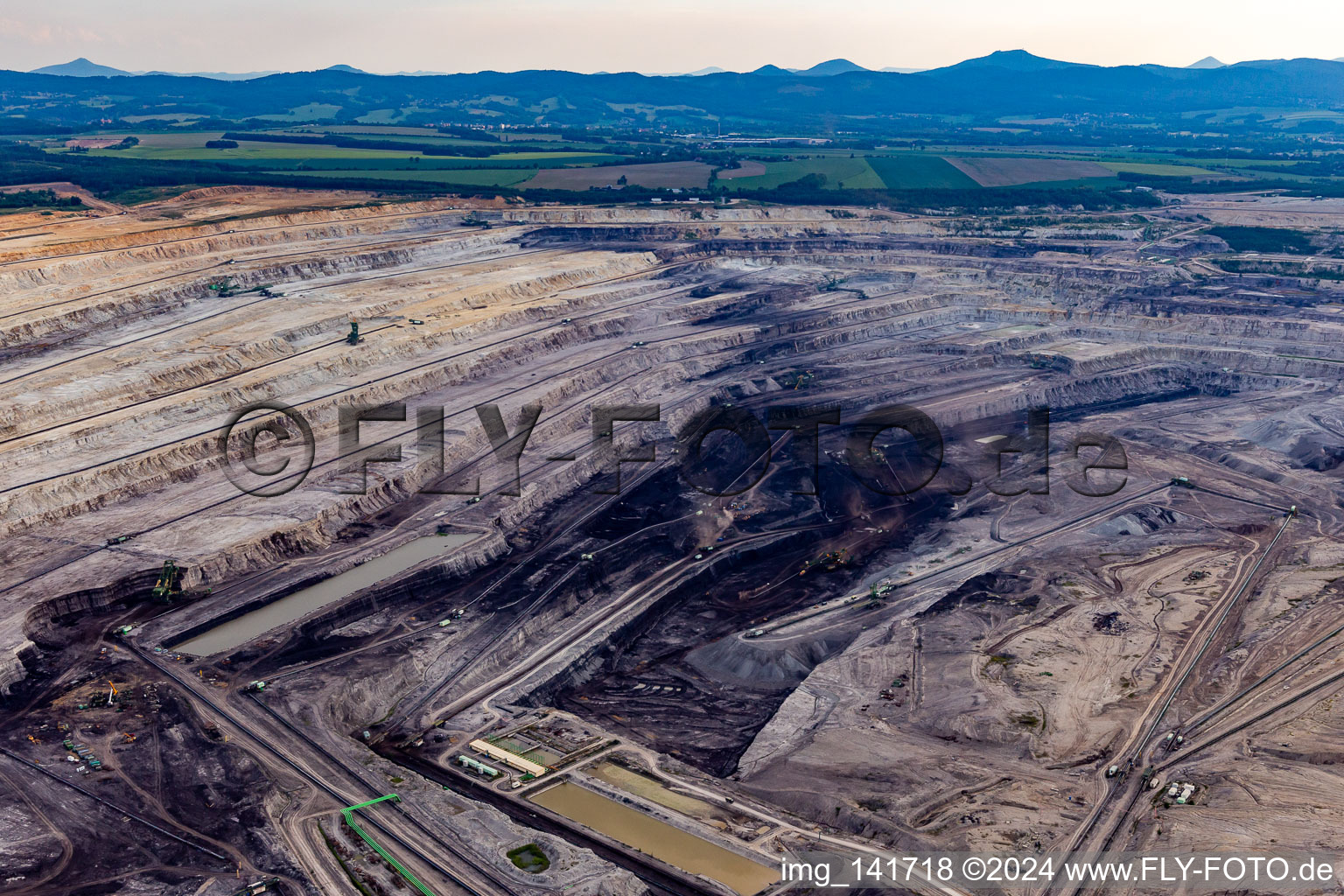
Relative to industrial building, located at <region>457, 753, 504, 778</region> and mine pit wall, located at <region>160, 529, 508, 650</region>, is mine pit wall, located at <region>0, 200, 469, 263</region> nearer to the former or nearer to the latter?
mine pit wall, located at <region>160, 529, 508, 650</region>

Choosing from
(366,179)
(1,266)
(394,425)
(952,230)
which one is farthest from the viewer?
(366,179)

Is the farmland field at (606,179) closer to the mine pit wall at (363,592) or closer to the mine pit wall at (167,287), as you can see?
the mine pit wall at (167,287)

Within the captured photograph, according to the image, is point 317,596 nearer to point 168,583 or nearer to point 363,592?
point 363,592

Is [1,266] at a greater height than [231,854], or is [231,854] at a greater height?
[1,266]

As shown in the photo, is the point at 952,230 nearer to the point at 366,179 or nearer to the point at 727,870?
the point at 366,179

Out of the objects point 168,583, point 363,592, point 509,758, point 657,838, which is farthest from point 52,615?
point 657,838

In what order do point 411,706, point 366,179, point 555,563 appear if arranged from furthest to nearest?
1. point 366,179
2. point 555,563
3. point 411,706

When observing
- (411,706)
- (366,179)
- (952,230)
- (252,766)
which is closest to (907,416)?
(411,706)
